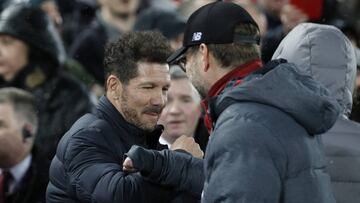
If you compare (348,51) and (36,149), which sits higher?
(348,51)

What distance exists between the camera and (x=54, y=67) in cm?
654

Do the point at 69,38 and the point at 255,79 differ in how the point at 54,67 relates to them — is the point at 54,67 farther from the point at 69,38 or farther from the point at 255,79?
the point at 255,79

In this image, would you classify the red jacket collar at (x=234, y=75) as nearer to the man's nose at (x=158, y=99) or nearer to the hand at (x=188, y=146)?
the hand at (x=188, y=146)

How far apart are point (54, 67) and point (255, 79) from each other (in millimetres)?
3790

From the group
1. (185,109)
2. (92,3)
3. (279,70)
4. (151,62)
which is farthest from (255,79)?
(92,3)

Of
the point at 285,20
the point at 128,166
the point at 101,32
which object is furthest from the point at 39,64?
the point at 128,166

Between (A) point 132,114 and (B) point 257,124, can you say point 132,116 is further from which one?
(B) point 257,124

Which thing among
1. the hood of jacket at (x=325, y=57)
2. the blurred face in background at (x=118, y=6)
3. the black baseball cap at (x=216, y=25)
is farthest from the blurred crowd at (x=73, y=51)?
the black baseball cap at (x=216, y=25)

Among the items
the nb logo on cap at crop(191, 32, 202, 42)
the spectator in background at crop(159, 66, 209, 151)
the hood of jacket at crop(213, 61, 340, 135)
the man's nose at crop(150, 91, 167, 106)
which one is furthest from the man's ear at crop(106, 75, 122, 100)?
the spectator in background at crop(159, 66, 209, 151)

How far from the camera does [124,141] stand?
3598mm

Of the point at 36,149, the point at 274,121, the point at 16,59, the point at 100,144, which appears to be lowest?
the point at 36,149

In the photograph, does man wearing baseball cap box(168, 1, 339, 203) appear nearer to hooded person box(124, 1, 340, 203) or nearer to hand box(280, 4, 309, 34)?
hooded person box(124, 1, 340, 203)

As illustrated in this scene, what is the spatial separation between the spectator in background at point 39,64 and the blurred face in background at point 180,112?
27.8 inches

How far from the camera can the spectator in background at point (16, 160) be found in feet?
18.9
